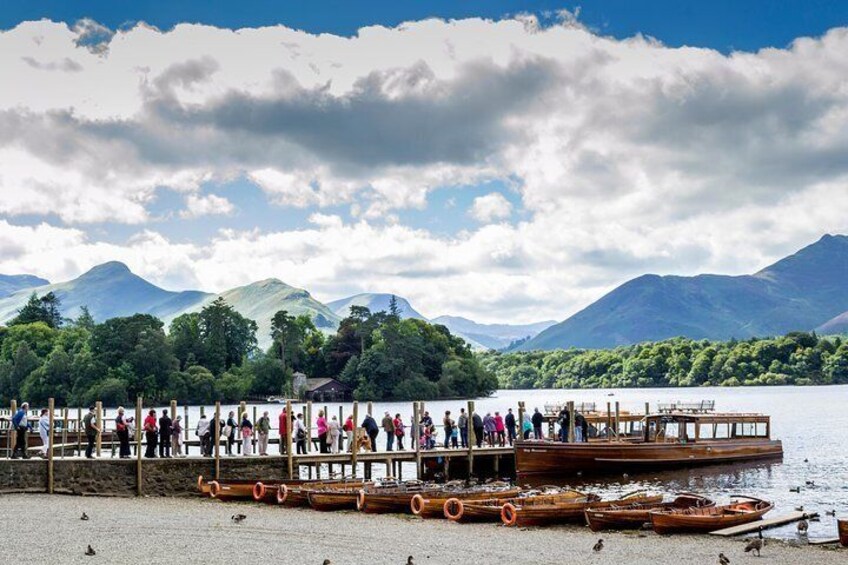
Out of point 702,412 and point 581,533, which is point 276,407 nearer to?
point 702,412

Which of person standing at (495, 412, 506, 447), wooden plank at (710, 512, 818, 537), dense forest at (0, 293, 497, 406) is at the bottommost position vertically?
wooden plank at (710, 512, 818, 537)

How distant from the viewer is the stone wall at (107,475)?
122 ft

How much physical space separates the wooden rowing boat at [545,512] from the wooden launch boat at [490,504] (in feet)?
0.47

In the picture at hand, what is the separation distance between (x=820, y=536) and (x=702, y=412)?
74.2ft

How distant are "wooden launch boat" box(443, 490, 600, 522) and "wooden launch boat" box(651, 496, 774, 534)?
3.40 m

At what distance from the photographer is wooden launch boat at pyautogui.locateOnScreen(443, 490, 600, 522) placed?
31547 millimetres

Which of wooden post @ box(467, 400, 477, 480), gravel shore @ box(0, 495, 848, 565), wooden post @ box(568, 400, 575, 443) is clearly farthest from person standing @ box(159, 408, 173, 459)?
wooden post @ box(568, 400, 575, 443)

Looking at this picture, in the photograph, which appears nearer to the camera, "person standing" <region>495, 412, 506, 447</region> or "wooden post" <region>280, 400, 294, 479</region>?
"wooden post" <region>280, 400, 294, 479</region>

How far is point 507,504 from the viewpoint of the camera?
3131 centimetres

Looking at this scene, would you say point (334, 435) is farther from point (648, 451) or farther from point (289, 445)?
point (648, 451)

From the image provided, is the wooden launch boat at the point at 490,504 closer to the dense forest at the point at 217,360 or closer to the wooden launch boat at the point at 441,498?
the wooden launch boat at the point at 441,498

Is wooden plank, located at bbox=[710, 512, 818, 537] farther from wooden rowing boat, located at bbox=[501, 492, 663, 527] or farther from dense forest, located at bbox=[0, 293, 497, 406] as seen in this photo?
dense forest, located at bbox=[0, 293, 497, 406]

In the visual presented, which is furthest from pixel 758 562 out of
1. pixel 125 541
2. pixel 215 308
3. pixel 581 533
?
pixel 215 308

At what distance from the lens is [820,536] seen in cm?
3070
